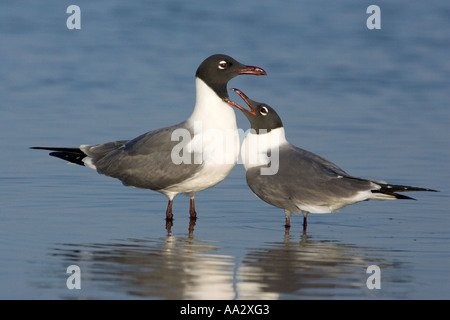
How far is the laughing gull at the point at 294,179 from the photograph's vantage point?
8.43 meters

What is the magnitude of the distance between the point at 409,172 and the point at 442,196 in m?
1.01

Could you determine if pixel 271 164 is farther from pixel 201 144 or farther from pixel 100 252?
pixel 100 252

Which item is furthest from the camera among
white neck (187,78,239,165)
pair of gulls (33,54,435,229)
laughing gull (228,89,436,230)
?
white neck (187,78,239,165)

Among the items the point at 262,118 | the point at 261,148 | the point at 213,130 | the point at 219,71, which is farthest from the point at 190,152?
the point at 219,71

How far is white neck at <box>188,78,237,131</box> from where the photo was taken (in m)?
9.06

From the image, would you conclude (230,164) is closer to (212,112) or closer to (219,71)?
(212,112)

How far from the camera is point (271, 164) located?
8.97 metres

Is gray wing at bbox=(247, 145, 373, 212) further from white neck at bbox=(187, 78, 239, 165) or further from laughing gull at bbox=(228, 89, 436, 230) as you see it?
white neck at bbox=(187, 78, 239, 165)

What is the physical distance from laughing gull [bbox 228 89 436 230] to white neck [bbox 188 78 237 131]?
1.04 feet

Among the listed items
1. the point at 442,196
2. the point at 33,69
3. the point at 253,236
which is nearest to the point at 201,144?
the point at 253,236

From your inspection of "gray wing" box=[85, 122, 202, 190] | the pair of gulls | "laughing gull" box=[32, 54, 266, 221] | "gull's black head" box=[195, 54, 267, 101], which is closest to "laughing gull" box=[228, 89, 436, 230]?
the pair of gulls

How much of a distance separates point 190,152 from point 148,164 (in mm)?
542

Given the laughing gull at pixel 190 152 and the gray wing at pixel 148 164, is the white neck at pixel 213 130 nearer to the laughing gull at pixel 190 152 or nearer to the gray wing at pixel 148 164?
the laughing gull at pixel 190 152

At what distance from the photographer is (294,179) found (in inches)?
342
